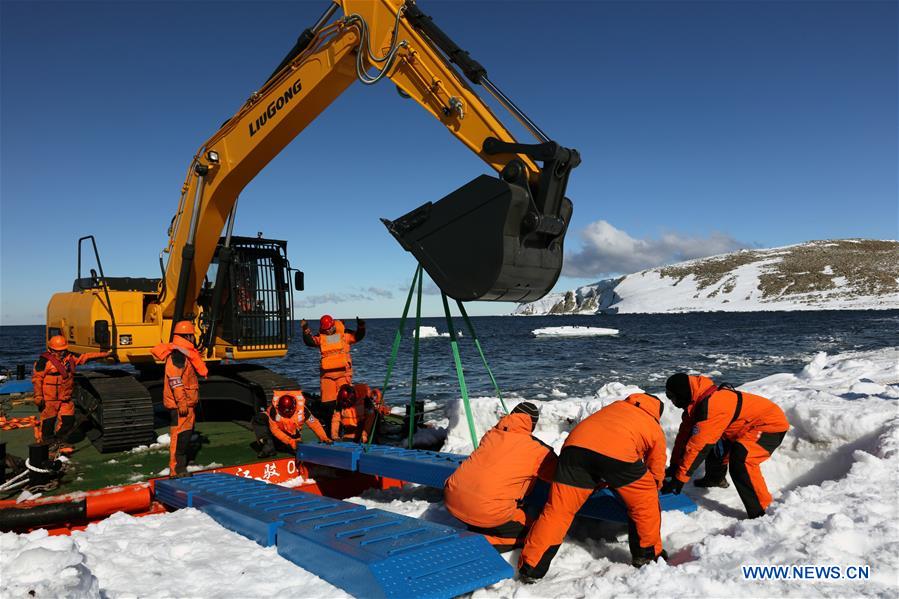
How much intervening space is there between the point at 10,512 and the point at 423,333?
6783cm

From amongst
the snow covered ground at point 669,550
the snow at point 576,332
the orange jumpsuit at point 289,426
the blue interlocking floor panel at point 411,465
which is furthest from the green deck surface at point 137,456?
the snow at point 576,332

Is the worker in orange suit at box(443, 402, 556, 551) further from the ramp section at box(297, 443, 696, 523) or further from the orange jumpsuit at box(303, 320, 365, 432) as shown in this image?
the orange jumpsuit at box(303, 320, 365, 432)

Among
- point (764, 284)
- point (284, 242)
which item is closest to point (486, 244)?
point (284, 242)

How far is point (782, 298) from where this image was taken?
119625 millimetres

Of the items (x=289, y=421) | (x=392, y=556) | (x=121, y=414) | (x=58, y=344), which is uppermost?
(x=58, y=344)

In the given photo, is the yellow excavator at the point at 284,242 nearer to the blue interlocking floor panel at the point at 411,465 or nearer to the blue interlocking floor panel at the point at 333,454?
the blue interlocking floor panel at the point at 411,465

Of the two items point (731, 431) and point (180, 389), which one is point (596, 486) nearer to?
point (731, 431)

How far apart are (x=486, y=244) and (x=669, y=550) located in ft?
8.56

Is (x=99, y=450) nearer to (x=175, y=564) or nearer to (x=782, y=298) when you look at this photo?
(x=175, y=564)

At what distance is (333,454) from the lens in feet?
22.0

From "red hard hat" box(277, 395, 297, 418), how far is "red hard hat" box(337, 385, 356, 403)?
27.1 inches

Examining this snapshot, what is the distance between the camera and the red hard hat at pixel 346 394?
8.24 m

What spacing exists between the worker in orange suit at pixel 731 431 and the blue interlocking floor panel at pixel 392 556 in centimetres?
206

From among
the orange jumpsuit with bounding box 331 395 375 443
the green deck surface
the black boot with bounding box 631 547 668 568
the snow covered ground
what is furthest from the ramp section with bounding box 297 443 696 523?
the green deck surface
